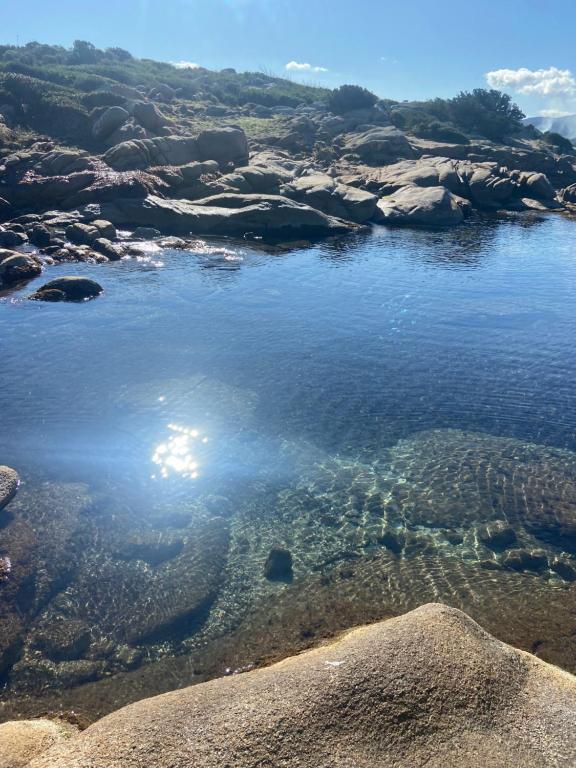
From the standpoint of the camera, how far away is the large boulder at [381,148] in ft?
277

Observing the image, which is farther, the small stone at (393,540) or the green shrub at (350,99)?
the green shrub at (350,99)

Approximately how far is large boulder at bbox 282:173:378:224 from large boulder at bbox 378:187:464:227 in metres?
2.39

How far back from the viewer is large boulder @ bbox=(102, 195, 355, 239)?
4991 cm

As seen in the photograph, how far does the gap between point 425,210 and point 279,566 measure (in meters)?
55.5

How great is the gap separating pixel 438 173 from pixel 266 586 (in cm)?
6870

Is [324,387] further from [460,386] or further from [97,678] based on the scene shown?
[97,678]

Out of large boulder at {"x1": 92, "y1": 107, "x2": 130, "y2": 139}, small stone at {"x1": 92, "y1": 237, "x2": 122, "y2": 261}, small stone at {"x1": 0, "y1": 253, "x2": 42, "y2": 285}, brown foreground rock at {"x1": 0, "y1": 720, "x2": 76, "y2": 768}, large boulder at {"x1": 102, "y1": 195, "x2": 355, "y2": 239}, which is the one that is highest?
large boulder at {"x1": 92, "y1": 107, "x2": 130, "y2": 139}

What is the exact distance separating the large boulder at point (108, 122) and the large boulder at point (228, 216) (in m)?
23.3

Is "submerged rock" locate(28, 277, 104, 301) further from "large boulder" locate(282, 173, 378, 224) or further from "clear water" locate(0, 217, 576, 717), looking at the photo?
"large boulder" locate(282, 173, 378, 224)

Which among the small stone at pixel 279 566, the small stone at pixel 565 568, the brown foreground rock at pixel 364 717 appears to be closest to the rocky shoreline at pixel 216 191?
the small stone at pixel 279 566

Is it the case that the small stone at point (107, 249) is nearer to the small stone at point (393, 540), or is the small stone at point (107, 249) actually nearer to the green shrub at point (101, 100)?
the small stone at point (393, 540)

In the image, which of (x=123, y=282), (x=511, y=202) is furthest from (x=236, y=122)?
(x=123, y=282)

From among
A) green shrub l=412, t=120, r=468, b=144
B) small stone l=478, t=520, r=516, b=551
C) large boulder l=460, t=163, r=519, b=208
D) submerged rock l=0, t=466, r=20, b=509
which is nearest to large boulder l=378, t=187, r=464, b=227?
large boulder l=460, t=163, r=519, b=208

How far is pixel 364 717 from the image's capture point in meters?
7.81
